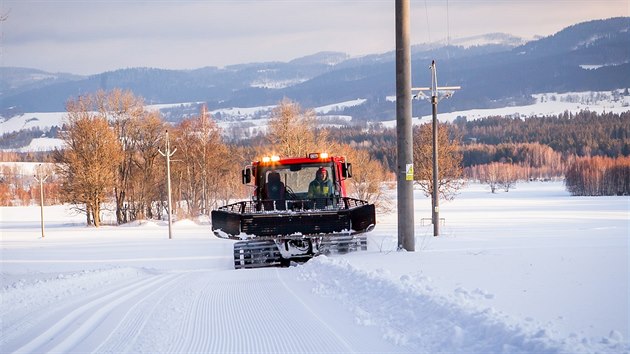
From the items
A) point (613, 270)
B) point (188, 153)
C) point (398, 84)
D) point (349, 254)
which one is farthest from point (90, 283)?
point (188, 153)

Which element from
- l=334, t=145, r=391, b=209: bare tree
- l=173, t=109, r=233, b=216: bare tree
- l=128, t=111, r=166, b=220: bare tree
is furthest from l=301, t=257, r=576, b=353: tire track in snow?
l=128, t=111, r=166, b=220: bare tree

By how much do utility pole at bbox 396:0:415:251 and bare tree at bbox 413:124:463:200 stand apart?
3233 centimetres

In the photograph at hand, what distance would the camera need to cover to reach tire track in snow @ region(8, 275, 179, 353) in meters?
7.29

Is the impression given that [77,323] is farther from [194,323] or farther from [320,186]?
[320,186]

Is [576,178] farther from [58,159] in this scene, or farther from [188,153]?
[58,159]

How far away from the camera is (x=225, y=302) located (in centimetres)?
999

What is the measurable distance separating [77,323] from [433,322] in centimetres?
473

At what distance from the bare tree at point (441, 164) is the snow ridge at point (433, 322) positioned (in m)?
39.0

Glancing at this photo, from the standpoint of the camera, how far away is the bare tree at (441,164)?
48906mm

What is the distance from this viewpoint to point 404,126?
15930 mm

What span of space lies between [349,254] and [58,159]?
5197cm

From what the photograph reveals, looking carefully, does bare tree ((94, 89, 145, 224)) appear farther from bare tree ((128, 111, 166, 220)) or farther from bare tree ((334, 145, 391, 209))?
bare tree ((334, 145, 391, 209))

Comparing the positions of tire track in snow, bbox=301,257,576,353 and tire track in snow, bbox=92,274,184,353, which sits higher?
tire track in snow, bbox=301,257,576,353

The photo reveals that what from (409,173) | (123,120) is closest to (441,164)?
(409,173)
